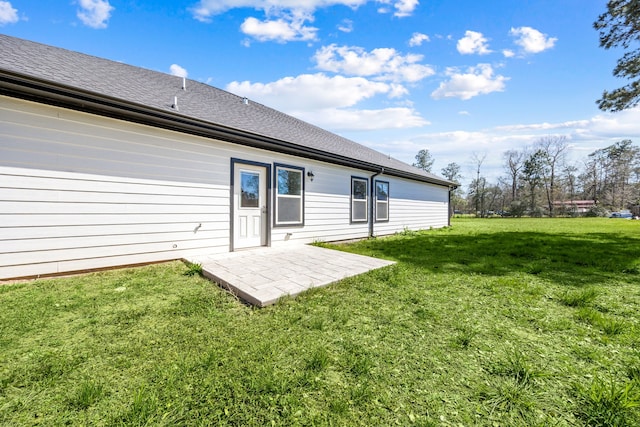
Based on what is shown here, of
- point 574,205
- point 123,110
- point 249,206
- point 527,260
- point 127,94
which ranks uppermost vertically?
point 127,94

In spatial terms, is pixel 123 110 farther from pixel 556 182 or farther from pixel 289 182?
pixel 556 182

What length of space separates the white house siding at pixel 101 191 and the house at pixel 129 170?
0.6 inches

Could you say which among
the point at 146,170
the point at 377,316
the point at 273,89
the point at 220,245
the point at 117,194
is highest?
the point at 273,89

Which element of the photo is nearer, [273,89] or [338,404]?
[338,404]

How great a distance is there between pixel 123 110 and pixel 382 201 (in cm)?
768

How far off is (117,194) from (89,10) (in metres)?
4.97

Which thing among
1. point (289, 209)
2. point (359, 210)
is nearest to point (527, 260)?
point (359, 210)

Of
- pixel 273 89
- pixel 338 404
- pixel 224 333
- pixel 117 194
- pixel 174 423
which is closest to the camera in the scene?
pixel 174 423

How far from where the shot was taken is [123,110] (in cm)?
388

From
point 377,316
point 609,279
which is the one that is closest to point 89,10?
point 377,316

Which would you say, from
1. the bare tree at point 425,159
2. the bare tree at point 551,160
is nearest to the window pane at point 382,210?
the bare tree at point 425,159

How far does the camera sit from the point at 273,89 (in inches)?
440

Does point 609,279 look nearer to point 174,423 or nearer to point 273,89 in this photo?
point 174,423

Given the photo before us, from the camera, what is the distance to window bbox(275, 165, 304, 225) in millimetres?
6117
